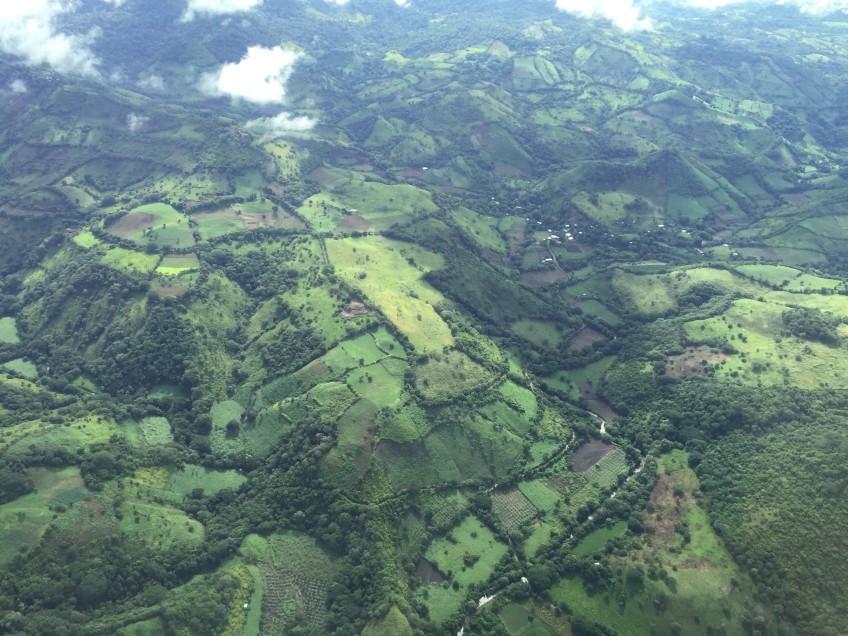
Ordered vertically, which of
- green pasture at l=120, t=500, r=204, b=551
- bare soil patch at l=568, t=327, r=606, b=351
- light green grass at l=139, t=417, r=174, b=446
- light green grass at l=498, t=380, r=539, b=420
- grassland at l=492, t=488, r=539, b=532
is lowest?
light green grass at l=139, t=417, r=174, b=446

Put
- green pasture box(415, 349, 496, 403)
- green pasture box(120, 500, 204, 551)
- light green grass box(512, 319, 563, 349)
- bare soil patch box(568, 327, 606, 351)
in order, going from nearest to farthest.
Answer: green pasture box(120, 500, 204, 551) < green pasture box(415, 349, 496, 403) < bare soil patch box(568, 327, 606, 351) < light green grass box(512, 319, 563, 349)

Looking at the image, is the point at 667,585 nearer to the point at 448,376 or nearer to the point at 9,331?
the point at 448,376

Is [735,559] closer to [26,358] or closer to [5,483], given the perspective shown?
[5,483]

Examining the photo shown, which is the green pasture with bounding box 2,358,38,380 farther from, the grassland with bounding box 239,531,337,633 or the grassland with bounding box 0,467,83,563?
the grassland with bounding box 239,531,337,633

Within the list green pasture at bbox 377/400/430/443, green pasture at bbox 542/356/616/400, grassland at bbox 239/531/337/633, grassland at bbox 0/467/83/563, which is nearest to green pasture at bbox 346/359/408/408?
green pasture at bbox 377/400/430/443

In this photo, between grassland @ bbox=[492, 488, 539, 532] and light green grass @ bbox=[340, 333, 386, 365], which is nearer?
grassland @ bbox=[492, 488, 539, 532]

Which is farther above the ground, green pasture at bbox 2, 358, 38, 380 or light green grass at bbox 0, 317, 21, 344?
green pasture at bbox 2, 358, 38, 380

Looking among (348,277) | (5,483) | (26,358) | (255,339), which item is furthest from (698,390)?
(26,358)
